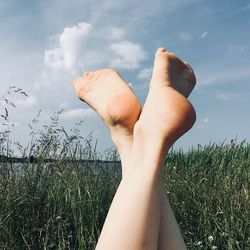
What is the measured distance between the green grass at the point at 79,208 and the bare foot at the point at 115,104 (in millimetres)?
1323

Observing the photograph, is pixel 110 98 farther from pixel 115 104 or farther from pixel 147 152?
pixel 147 152

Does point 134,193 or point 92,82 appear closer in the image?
point 134,193

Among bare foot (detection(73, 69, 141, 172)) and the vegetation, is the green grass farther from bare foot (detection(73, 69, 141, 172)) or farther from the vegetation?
bare foot (detection(73, 69, 141, 172))

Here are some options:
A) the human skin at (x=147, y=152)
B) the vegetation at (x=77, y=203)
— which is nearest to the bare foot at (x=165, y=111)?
the human skin at (x=147, y=152)

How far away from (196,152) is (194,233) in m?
3.27

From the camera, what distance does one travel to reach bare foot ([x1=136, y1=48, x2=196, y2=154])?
5.13ft

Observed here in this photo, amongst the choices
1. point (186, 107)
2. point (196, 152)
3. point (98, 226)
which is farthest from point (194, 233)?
point (196, 152)

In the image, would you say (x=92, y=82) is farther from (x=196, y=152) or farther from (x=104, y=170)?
(x=196, y=152)

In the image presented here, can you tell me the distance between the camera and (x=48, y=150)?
3818 millimetres

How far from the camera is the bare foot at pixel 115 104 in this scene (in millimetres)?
1809

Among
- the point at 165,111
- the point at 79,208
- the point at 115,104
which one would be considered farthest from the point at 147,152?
the point at 79,208

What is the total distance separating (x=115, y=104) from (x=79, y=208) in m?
1.69

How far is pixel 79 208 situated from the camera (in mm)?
3387

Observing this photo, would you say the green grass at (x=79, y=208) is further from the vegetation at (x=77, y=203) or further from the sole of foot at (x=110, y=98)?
the sole of foot at (x=110, y=98)
